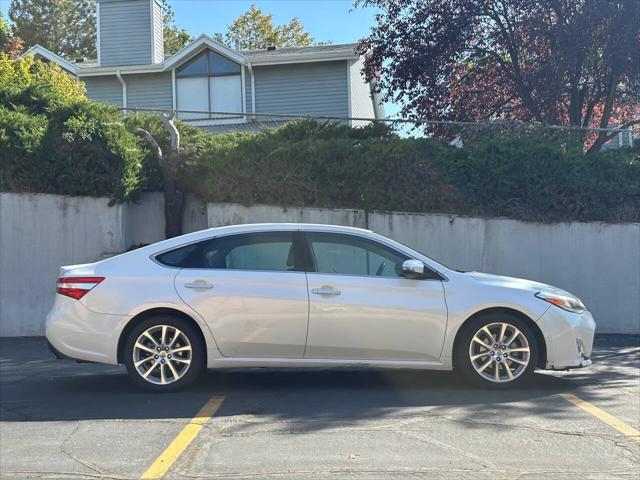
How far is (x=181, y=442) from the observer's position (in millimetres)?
5379

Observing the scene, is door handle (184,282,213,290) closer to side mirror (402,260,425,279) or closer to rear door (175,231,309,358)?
rear door (175,231,309,358)

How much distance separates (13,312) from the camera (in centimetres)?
1089

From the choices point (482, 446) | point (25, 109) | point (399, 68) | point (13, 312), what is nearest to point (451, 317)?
point (482, 446)

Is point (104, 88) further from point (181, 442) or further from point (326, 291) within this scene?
point (181, 442)

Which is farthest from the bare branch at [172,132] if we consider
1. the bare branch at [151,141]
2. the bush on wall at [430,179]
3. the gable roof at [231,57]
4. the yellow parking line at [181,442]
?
the gable roof at [231,57]

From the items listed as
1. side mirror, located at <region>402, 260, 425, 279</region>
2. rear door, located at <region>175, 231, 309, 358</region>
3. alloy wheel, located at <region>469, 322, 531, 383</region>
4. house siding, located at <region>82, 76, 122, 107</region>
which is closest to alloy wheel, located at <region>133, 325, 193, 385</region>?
rear door, located at <region>175, 231, 309, 358</region>

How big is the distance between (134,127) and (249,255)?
19.0 ft

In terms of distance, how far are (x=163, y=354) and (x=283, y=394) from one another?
3.81ft

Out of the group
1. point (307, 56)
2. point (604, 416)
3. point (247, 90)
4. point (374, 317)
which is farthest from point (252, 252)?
point (247, 90)

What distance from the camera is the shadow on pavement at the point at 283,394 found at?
6250 mm

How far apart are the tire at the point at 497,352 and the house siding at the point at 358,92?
14194 mm

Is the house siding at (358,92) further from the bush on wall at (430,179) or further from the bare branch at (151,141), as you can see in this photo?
the bare branch at (151,141)

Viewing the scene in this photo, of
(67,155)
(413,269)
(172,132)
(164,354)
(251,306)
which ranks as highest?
(172,132)

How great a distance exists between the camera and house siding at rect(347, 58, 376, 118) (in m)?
21.2
